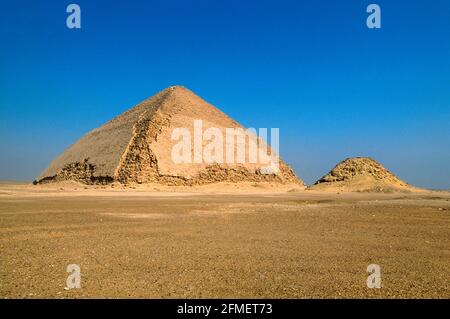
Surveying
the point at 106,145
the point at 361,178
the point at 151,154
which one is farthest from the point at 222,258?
the point at 106,145

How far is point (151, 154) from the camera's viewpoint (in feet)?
150

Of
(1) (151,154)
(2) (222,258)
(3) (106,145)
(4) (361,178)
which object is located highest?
(3) (106,145)

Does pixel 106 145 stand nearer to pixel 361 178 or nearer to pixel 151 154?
pixel 151 154

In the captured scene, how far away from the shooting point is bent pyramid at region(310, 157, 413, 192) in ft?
116

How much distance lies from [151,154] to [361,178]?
22.4 meters

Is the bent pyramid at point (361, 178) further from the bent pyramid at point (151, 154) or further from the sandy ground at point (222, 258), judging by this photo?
the sandy ground at point (222, 258)

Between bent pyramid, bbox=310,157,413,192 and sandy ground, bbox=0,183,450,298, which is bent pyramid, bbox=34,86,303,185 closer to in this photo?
bent pyramid, bbox=310,157,413,192

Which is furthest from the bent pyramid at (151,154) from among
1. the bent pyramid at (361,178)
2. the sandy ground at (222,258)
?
the sandy ground at (222,258)

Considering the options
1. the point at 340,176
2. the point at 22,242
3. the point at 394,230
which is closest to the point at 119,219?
the point at 22,242

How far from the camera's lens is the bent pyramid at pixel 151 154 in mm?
44406

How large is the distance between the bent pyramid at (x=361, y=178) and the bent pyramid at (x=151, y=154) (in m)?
11.7

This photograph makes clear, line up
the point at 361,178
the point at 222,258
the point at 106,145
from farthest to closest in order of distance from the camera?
1. the point at 106,145
2. the point at 361,178
3. the point at 222,258
